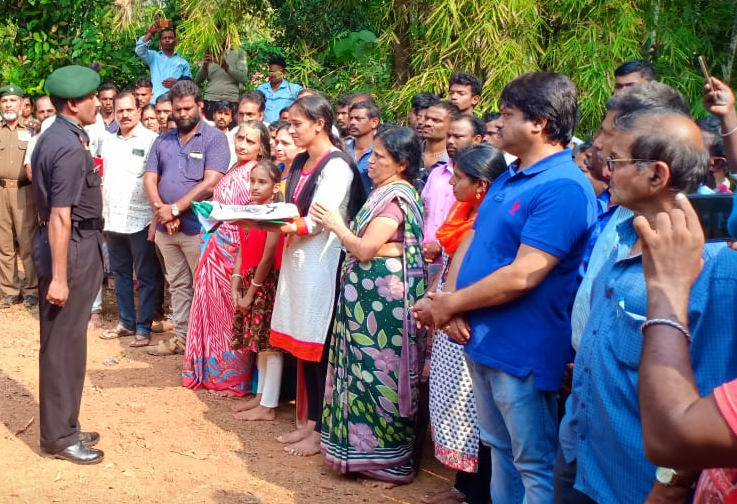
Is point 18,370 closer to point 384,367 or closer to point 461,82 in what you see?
point 384,367

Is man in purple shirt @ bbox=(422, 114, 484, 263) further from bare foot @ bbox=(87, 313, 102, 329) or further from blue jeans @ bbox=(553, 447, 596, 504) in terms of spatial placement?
bare foot @ bbox=(87, 313, 102, 329)

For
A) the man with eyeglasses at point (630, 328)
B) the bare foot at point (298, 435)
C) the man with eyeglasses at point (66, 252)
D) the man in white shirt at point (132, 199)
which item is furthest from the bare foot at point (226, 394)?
the man with eyeglasses at point (630, 328)

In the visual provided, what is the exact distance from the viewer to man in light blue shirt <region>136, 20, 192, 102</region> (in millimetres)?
10695

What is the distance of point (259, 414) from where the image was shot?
5516 millimetres

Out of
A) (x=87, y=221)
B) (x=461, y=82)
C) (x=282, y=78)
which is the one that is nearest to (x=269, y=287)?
(x=87, y=221)

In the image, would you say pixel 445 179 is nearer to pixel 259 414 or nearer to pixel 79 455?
pixel 259 414

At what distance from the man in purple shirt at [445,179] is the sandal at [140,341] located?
10.6 ft

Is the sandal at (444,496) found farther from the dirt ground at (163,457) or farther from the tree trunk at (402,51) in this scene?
the tree trunk at (402,51)

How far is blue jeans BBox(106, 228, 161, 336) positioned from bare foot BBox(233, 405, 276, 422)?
206 cm

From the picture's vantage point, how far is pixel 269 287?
18.0 ft

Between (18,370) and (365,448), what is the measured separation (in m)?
3.33

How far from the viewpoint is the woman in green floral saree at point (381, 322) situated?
430 cm

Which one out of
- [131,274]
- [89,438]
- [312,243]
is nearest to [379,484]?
[312,243]

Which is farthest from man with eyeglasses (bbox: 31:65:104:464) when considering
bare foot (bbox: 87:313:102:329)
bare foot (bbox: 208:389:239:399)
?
bare foot (bbox: 87:313:102:329)
